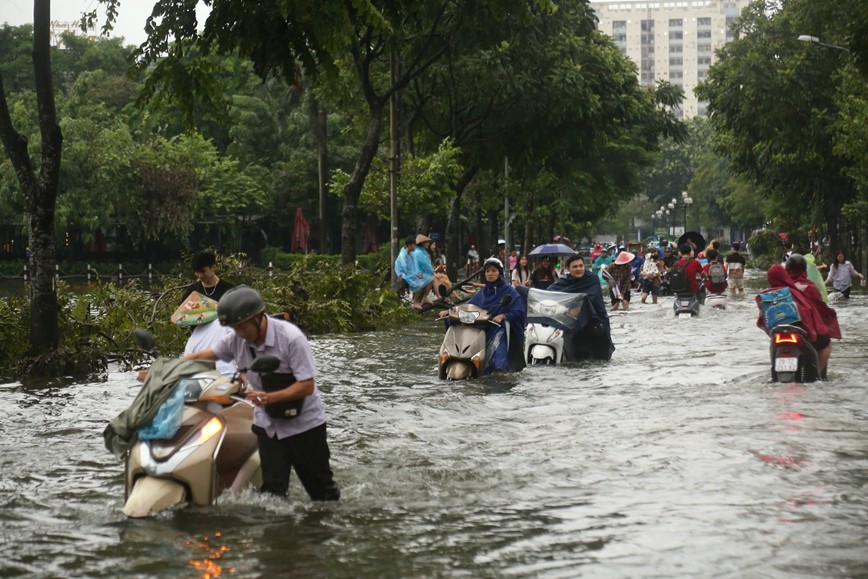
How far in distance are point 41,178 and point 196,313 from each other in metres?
7.39

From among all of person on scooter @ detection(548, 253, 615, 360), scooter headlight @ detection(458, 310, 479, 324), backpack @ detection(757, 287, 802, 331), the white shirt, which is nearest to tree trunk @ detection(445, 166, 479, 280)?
person on scooter @ detection(548, 253, 615, 360)

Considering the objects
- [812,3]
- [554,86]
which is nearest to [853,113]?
[812,3]

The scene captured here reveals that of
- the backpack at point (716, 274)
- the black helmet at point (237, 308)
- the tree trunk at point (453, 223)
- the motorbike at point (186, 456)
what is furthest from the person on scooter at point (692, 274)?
the black helmet at point (237, 308)

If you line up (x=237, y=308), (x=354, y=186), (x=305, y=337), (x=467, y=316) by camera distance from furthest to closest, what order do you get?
(x=354, y=186)
(x=467, y=316)
(x=305, y=337)
(x=237, y=308)

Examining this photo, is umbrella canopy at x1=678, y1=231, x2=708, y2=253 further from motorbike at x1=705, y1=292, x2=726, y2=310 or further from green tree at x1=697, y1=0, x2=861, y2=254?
motorbike at x1=705, y1=292, x2=726, y2=310

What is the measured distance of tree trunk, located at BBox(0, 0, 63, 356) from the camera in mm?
16031

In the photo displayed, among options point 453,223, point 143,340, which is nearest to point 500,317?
point 143,340

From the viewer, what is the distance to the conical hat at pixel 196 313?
922 centimetres

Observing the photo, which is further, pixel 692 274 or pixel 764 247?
pixel 764 247

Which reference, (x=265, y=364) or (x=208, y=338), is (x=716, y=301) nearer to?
(x=208, y=338)

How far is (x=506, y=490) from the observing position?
9047 millimetres

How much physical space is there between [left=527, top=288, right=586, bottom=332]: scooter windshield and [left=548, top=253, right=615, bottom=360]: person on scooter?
→ 18cm

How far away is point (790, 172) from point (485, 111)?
50.9ft

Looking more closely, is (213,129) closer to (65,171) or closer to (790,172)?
(65,171)
